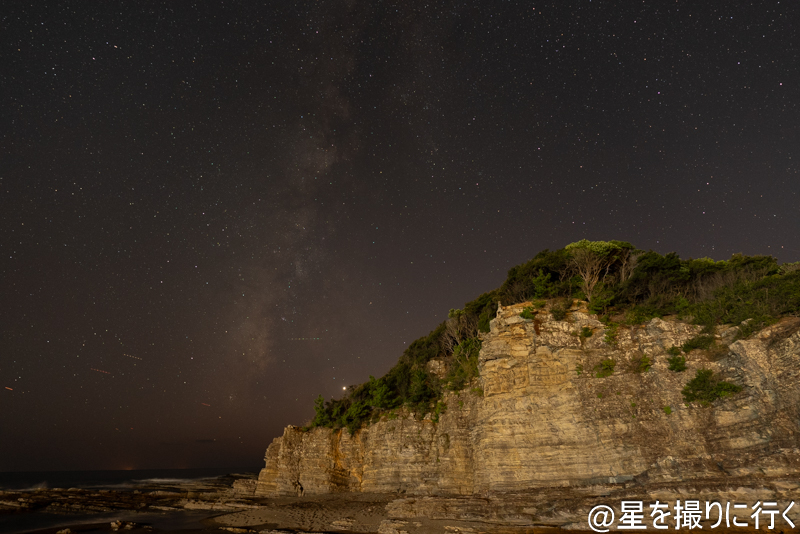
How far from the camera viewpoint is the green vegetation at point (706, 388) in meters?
17.8

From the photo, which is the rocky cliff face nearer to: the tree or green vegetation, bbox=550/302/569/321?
green vegetation, bbox=550/302/569/321

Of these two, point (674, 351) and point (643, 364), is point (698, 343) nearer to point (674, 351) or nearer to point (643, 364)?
point (674, 351)

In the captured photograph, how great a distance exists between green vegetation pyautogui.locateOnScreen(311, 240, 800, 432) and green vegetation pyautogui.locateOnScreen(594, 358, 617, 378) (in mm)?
61

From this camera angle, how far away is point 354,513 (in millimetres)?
26203

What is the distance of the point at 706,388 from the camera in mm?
18297

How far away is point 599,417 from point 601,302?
753 centimetres

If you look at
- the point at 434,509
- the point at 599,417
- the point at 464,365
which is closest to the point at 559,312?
the point at 599,417

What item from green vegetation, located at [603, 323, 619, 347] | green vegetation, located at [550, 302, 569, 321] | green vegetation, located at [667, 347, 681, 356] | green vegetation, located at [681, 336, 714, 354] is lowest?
green vegetation, located at [667, 347, 681, 356]

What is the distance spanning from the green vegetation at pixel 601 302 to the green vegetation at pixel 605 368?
61 millimetres

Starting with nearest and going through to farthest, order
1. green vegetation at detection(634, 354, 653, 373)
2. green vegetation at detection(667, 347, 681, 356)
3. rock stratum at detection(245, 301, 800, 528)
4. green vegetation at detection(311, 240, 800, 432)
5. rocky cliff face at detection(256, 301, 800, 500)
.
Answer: rock stratum at detection(245, 301, 800, 528) → rocky cliff face at detection(256, 301, 800, 500) → green vegetation at detection(311, 240, 800, 432) → green vegetation at detection(667, 347, 681, 356) → green vegetation at detection(634, 354, 653, 373)

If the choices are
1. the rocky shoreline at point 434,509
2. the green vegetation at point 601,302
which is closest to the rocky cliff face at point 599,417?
the green vegetation at point 601,302

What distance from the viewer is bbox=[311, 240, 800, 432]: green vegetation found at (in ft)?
65.0

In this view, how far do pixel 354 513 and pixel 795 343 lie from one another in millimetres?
27182

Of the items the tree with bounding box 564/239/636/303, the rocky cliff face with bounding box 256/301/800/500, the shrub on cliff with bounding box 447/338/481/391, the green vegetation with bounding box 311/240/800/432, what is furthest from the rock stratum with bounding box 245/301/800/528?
the tree with bounding box 564/239/636/303
